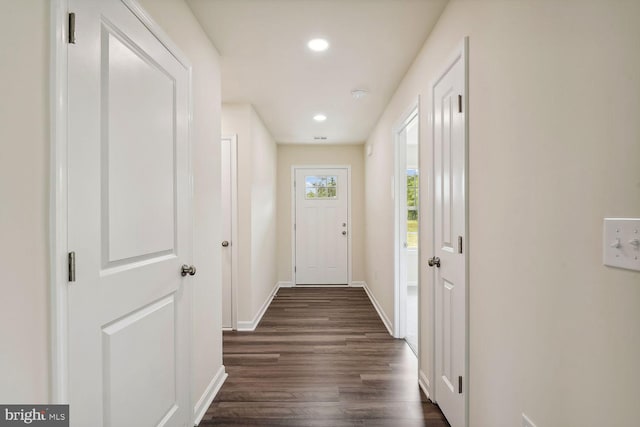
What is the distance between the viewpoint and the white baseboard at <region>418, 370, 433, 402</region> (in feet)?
7.19

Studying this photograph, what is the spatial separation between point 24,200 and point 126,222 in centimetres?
42

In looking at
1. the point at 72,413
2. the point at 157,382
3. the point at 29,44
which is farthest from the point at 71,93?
the point at 157,382

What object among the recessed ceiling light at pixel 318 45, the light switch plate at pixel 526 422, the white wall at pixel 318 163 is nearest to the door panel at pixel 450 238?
the light switch plate at pixel 526 422

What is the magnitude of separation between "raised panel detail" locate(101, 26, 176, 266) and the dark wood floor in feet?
4.00

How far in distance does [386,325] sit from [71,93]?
342 centimetres

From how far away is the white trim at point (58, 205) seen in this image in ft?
3.07

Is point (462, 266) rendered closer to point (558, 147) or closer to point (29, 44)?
point (558, 147)

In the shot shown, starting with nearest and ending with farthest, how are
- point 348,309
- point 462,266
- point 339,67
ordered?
point 462,266, point 339,67, point 348,309

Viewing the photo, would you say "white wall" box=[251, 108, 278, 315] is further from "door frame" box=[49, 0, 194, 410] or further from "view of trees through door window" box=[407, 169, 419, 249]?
"door frame" box=[49, 0, 194, 410]

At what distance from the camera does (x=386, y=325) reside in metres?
3.66

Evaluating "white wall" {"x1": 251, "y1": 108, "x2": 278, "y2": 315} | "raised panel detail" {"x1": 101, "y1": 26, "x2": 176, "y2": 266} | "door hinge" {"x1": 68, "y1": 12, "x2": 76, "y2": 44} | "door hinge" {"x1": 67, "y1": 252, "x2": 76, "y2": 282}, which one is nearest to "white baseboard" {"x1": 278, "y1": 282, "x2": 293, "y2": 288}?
"white wall" {"x1": 251, "y1": 108, "x2": 278, "y2": 315}

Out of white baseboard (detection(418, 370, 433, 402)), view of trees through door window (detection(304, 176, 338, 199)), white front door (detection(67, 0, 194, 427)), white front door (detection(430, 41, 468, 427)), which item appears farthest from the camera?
view of trees through door window (detection(304, 176, 338, 199))

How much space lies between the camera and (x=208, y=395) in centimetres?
214

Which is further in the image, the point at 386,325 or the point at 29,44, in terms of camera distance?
the point at 386,325
